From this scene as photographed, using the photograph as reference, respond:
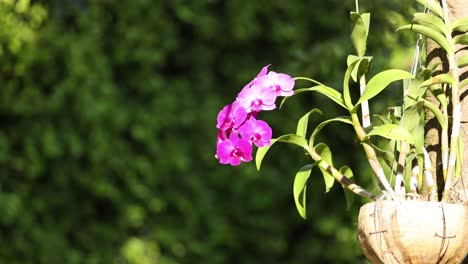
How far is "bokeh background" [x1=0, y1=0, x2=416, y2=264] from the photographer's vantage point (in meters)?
3.97

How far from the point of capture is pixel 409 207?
1.36m

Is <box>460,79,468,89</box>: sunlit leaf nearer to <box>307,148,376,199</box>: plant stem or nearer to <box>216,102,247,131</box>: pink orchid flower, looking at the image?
<box>307,148,376,199</box>: plant stem

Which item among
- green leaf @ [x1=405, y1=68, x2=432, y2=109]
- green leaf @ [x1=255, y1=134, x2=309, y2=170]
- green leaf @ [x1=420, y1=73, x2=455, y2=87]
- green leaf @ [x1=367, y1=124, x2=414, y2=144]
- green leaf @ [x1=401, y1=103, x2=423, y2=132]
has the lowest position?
green leaf @ [x1=367, y1=124, x2=414, y2=144]

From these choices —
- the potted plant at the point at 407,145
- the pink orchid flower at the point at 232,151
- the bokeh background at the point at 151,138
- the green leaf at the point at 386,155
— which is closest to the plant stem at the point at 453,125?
the potted plant at the point at 407,145

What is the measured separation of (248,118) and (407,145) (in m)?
0.28

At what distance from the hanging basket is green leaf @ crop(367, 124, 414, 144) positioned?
0.11 meters

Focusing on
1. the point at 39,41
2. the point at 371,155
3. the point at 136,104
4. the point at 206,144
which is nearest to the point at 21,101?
the point at 39,41

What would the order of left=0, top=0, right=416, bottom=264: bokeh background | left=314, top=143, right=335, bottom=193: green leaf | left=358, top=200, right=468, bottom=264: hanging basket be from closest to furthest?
1. left=358, top=200, right=468, bottom=264: hanging basket
2. left=314, top=143, right=335, bottom=193: green leaf
3. left=0, top=0, right=416, bottom=264: bokeh background

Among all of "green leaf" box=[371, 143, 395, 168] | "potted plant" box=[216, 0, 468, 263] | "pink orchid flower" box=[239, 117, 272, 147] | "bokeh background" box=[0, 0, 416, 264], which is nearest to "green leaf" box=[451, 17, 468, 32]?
"potted plant" box=[216, 0, 468, 263]

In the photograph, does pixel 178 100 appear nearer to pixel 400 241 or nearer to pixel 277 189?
pixel 277 189

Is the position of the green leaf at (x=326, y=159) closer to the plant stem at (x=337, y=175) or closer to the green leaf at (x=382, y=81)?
the plant stem at (x=337, y=175)

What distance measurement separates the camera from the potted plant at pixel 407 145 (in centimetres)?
137

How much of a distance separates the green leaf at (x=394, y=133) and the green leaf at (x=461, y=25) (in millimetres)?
221

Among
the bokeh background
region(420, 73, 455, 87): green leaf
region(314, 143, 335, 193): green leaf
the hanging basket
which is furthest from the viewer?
the bokeh background
